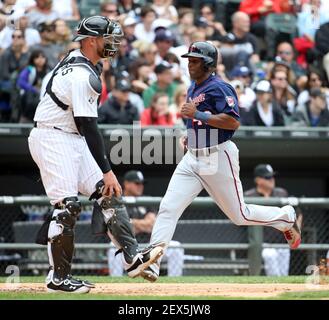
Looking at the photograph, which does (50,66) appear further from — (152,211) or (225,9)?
(225,9)

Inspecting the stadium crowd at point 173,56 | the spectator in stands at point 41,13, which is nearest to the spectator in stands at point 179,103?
the stadium crowd at point 173,56

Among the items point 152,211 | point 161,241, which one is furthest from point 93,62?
point 152,211

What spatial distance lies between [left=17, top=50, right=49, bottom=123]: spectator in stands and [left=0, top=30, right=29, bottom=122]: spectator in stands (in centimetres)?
18

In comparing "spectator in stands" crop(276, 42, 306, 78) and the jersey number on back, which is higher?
"spectator in stands" crop(276, 42, 306, 78)

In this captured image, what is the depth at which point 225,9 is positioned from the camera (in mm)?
14938

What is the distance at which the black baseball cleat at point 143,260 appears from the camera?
7238mm

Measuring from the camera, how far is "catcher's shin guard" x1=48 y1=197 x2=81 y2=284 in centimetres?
700

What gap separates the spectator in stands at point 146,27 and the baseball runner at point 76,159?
20.1 ft

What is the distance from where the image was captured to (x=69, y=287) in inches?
278

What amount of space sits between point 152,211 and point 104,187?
4002 millimetres

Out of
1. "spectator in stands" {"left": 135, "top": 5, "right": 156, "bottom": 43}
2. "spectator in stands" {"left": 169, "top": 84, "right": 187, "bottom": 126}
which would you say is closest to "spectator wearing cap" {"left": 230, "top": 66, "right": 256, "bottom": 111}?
"spectator in stands" {"left": 169, "top": 84, "right": 187, "bottom": 126}

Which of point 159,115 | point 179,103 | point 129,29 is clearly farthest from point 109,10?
point 159,115

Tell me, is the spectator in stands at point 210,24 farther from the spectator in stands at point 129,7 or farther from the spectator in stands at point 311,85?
the spectator in stands at point 311,85

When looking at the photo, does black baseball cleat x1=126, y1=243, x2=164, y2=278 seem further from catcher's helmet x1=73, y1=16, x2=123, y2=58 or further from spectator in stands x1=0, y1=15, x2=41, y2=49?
spectator in stands x1=0, y1=15, x2=41, y2=49
